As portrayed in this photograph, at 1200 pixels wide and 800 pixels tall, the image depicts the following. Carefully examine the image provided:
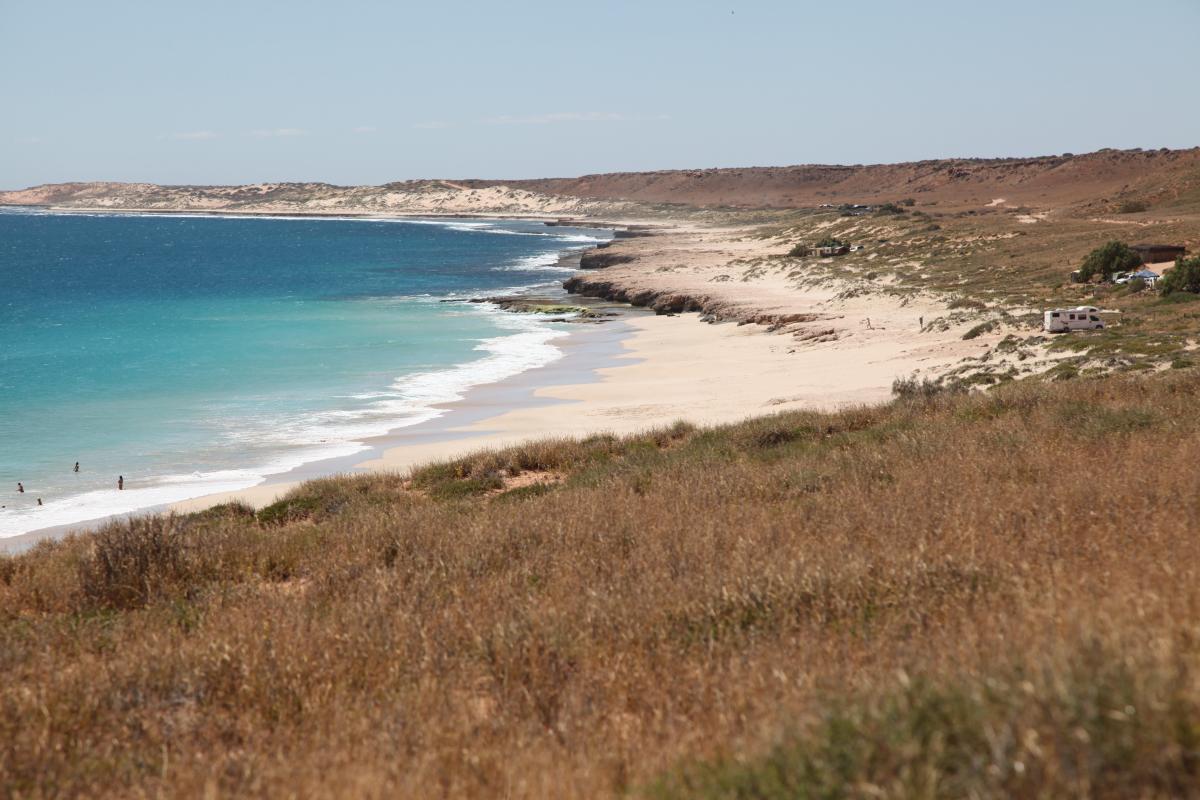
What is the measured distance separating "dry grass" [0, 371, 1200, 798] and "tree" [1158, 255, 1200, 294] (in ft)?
76.6

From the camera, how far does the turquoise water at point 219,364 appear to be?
21.9 metres

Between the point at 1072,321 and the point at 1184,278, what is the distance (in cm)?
712

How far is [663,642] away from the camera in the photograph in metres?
5.63

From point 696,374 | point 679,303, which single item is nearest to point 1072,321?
point 696,374

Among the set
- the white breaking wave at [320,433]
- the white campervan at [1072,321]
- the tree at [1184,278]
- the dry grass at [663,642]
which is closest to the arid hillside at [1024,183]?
the tree at [1184,278]

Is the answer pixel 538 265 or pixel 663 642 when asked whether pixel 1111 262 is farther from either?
pixel 538 265

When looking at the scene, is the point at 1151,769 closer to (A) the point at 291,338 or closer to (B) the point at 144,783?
(B) the point at 144,783

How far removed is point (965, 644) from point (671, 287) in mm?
52065

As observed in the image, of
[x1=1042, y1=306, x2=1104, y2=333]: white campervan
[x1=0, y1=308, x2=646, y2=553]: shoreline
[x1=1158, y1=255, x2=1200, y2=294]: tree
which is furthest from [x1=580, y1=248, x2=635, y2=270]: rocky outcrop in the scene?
[x1=1042, y1=306, x2=1104, y2=333]: white campervan

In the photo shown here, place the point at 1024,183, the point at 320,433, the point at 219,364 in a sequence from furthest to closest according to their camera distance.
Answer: the point at 1024,183
the point at 219,364
the point at 320,433

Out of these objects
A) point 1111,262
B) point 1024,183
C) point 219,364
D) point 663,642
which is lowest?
point 219,364

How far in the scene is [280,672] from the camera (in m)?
5.57

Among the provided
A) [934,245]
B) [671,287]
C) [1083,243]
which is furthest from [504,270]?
[1083,243]

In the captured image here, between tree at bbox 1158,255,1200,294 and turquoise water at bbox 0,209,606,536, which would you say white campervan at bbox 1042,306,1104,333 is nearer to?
tree at bbox 1158,255,1200,294
